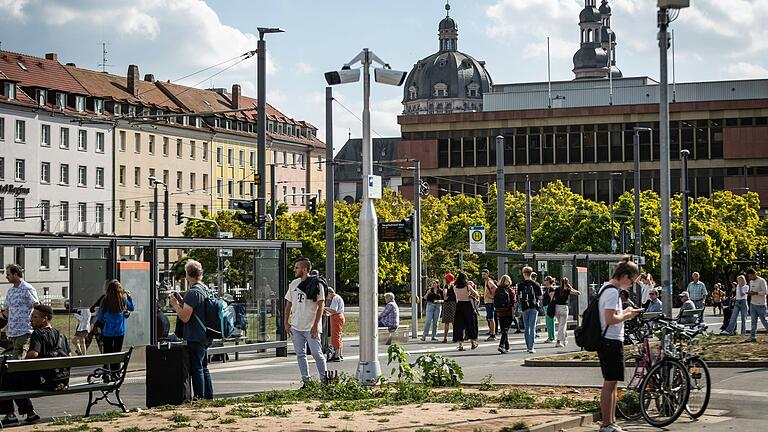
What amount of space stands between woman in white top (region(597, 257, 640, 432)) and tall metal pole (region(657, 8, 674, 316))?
3433mm

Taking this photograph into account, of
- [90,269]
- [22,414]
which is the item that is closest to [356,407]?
[22,414]

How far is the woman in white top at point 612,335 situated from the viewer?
12.5 meters

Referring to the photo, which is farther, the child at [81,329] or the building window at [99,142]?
the building window at [99,142]

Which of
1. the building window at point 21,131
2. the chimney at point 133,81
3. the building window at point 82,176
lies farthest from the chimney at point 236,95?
the building window at point 21,131

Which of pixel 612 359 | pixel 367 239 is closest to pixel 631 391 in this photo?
pixel 612 359

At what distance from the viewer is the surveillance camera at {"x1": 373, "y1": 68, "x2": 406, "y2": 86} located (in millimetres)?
19391

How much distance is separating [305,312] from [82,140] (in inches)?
3210

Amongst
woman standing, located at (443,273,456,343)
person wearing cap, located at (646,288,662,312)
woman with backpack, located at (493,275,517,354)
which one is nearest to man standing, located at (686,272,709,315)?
person wearing cap, located at (646,288,662,312)

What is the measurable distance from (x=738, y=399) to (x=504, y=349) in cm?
1208

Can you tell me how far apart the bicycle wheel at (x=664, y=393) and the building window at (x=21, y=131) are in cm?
7993

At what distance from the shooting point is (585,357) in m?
23.4

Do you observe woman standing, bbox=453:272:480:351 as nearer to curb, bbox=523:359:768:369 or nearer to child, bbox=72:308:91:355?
curb, bbox=523:359:768:369

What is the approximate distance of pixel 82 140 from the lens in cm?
9594

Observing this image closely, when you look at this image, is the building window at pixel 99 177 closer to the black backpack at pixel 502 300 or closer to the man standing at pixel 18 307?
the black backpack at pixel 502 300
